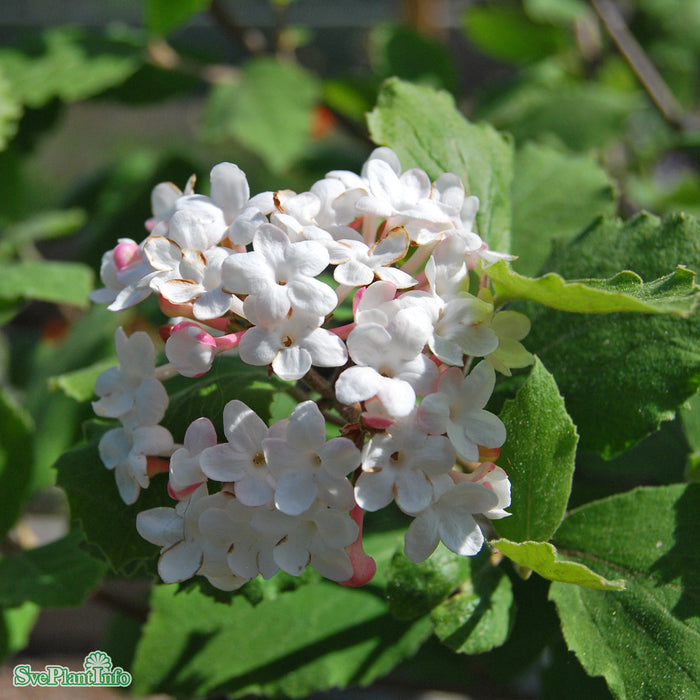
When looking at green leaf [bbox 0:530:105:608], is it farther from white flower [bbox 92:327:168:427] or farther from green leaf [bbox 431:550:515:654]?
green leaf [bbox 431:550:515:654]

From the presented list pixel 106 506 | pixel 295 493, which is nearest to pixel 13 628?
pixel 106 506

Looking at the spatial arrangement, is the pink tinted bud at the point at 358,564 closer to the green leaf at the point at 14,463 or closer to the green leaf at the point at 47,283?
the green leaf at the point at 47,283

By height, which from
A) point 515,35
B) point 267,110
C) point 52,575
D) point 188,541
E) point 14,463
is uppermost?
point 188,541

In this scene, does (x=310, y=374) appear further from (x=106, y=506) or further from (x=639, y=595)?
(x=639, y=595)

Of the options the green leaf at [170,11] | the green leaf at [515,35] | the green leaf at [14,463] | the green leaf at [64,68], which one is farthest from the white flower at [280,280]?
the green leaf at [515,35]

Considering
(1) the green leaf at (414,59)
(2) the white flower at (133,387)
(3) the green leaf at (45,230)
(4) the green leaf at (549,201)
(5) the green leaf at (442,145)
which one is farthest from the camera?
(1) the green leaf at (414,59)
